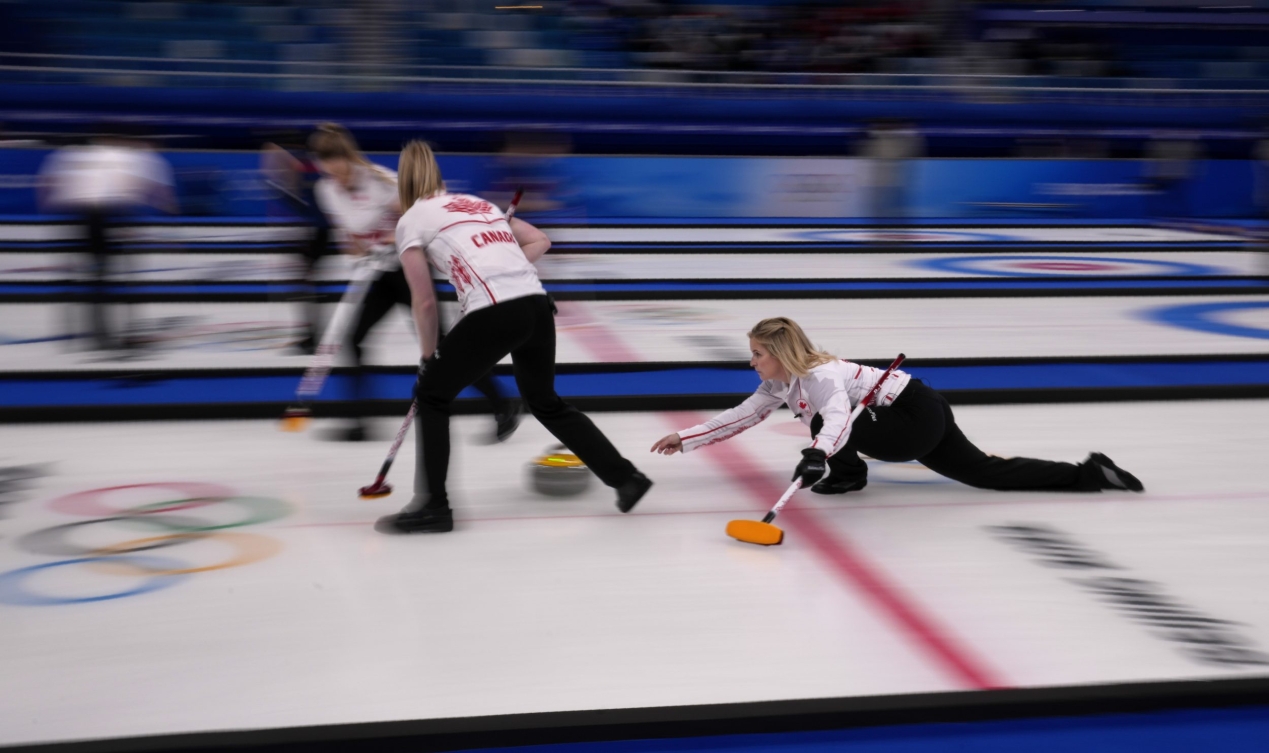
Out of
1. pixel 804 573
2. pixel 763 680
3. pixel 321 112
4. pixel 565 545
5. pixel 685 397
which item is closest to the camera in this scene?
pixel 763 680

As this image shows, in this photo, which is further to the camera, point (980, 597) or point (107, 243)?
point (107, 243)

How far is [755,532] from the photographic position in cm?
377

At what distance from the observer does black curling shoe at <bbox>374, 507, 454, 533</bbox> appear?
12.6ft

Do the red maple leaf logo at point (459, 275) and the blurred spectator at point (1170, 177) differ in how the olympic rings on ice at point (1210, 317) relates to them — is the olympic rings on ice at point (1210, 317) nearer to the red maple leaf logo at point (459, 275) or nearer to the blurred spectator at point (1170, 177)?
the red maple leaf logo at point (459, 275)

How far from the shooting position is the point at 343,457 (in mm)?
4848

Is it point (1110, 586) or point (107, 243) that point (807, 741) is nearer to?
point (1110, 586)

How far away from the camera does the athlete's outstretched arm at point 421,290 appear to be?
3.70 m

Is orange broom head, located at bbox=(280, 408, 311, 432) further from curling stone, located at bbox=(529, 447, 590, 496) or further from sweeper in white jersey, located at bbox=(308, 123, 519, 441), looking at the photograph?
curling stone, located at bbox=(529, 447, 590, 496)

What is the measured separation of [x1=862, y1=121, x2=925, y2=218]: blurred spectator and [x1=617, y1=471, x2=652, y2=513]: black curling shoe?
9913 millimetres

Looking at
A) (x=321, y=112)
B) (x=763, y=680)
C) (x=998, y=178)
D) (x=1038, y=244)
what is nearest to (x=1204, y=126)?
(x=998, y=178)

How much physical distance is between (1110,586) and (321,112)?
1420cm

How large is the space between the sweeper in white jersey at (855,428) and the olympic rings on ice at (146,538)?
1.40 m

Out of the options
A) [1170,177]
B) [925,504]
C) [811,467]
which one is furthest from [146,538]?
[1170,177]

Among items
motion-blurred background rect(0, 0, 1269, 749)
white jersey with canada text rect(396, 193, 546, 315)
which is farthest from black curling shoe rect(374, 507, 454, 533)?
white jersey with canada text rect(396, 193, 546, 315)
